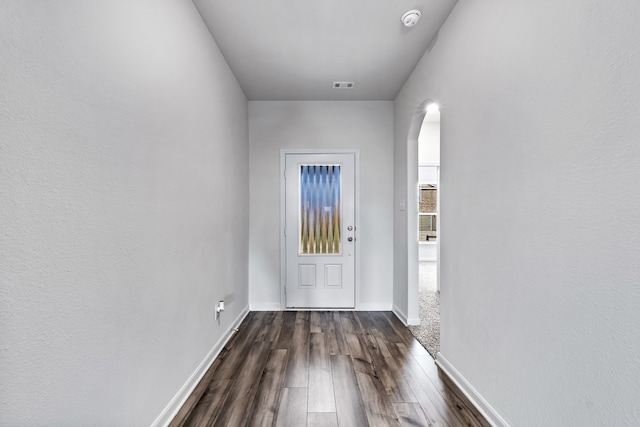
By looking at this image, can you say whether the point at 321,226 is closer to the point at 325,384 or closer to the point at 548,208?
the point at 325,384

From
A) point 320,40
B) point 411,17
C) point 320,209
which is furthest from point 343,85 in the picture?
point 320,209

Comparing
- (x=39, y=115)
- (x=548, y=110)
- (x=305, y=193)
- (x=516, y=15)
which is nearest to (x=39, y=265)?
(x=39, y=115)

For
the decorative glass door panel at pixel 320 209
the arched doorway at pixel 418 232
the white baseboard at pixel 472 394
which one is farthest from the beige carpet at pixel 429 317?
the decorative glass door panel at pixel 320 209

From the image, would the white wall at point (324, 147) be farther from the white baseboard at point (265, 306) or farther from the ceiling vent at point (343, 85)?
the ceiling vent at point (343, 85)

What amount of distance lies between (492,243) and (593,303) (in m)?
0.68

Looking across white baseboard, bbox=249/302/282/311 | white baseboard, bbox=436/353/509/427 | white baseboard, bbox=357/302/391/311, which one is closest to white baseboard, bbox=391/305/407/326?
white baseboard, bbox=357/302/391/311

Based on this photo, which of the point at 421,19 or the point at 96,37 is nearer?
the point at 96,37

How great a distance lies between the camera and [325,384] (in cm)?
223

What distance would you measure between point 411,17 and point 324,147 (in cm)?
192

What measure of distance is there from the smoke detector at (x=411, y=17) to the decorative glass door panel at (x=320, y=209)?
6.30 ft

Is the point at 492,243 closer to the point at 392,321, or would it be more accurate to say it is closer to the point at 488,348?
the point at 488,348

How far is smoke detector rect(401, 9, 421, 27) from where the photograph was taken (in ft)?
7.41

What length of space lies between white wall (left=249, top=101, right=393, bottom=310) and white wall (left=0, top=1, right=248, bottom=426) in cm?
179

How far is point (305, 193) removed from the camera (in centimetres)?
407
